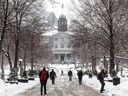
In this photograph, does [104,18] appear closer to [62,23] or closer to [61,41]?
[62,23]

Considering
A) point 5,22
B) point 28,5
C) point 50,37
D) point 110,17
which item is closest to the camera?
point 5,22

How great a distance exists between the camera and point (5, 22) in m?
27.1

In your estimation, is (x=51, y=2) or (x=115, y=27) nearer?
(x=51, y=2)

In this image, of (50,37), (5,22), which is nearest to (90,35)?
(5,22)

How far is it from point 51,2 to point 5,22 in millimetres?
5198

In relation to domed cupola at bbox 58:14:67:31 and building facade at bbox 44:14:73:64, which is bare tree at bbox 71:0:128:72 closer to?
building facade at bbox 44:14:73:64

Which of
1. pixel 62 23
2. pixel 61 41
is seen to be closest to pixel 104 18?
pixel 62 23

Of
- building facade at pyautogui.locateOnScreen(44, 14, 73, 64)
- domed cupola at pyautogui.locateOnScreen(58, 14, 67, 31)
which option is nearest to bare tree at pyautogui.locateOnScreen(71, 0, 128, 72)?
building facade at pyautogui.locateOnScreen(44, 14, 73, 64)

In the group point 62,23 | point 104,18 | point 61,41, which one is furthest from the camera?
point 61,41

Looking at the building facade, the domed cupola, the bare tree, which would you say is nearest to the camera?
the bare tree

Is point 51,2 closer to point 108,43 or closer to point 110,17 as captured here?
point 110,17

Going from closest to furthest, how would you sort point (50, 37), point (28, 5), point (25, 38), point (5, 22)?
1. point (5, 22)
2. point (28, 5)
3. point (25, 38)
4. point (50, 37)

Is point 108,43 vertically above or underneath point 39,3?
underneath

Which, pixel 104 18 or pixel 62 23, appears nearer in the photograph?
pixel 104 18
